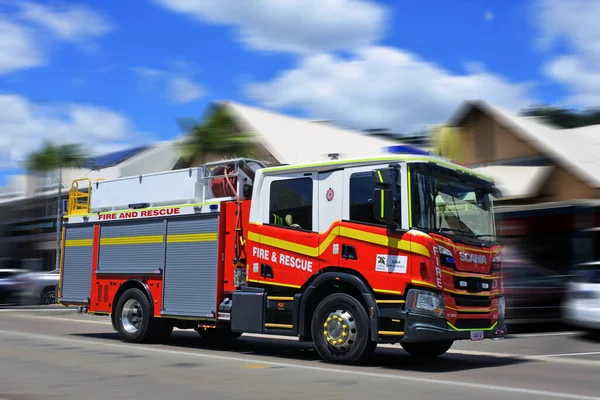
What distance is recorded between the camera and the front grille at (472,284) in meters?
9.88

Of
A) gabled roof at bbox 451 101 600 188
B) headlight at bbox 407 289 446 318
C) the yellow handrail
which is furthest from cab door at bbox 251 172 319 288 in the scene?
gabled roof at bbox 451 101 600 188

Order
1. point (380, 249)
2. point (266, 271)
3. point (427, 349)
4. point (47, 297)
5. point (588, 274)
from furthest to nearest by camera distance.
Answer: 1. point (47, 297)
2. point (588, 274)
3. point (427, 349)
4. point (266, 271)
5. point (380, 249)

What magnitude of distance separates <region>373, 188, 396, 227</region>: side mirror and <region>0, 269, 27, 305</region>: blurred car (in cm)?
2100

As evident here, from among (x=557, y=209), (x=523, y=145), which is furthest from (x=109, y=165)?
(x=557, y=209)

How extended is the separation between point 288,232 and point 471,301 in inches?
109

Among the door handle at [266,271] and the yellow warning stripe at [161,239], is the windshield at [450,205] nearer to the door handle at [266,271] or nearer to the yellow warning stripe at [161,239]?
the door handle at [266,271]

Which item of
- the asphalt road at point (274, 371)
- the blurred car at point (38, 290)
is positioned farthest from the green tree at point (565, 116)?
the asphalt road at point (274, 371)

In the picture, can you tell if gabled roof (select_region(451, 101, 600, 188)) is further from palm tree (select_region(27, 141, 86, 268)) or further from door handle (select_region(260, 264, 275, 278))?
palm tree (select_region(27, 141, 86, 268))

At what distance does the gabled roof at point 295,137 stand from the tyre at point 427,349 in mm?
17974

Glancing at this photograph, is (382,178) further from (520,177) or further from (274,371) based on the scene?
(520,177)

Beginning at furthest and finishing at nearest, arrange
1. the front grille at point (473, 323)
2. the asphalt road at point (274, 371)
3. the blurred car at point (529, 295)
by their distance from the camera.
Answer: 1. the blurred car at point (529, 295)
2. the front grille at point (473, 323)
3. the asphalt road at point (274, 371)

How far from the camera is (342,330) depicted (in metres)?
10.1

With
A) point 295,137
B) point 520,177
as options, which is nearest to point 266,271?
point 520,177

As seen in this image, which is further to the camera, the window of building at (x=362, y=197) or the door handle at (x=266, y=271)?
the door handle at (x=266, y=271)
